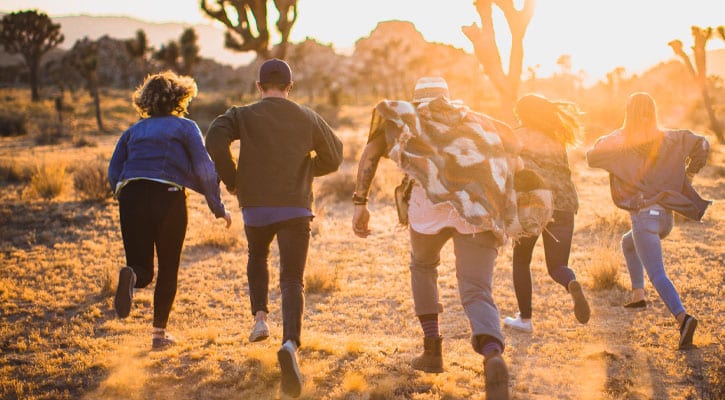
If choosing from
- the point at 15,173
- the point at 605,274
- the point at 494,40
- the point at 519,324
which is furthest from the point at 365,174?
the point at 15,173

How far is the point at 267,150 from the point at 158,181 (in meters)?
0.84

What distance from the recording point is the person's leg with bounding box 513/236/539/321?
4246mm

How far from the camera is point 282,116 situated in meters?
3.48

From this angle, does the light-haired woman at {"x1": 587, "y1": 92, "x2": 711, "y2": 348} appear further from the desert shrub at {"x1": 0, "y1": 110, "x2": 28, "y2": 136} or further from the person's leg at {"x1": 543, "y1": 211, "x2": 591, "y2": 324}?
the desert shrub at {"x1": 0, "y1": 110, "x2": 28, "y2": 136}

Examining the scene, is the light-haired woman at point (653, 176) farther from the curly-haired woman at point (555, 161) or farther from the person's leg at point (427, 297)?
the person's leg at point (427, 297)

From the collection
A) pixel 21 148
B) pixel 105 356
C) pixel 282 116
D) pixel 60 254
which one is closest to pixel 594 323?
pixel 282 116

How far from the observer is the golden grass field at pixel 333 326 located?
3391 millimetres

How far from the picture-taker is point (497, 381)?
2.70 metres

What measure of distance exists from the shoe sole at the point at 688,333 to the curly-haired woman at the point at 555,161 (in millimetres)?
621

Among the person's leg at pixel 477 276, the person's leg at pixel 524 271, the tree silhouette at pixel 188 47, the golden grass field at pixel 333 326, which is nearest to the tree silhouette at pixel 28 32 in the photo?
the tree silhouette at pixel 188 47

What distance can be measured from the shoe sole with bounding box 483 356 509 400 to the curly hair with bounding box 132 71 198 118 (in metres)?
2.69

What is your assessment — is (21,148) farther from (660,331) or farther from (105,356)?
(660,331)

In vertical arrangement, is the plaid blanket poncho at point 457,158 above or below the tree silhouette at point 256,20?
below

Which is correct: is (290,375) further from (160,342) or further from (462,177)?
(160,342)
